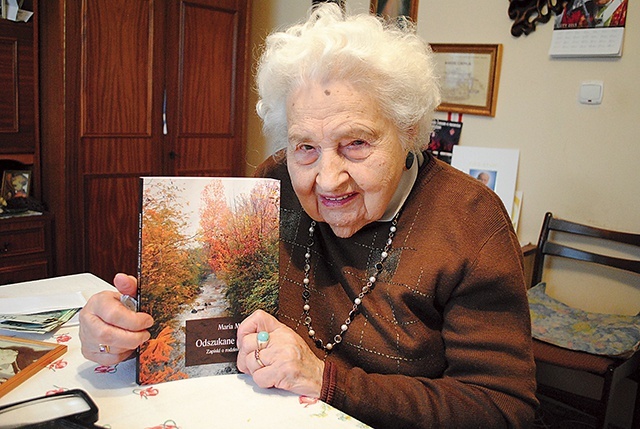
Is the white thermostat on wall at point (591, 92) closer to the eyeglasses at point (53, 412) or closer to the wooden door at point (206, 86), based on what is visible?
the wooden door at point (206, 86)

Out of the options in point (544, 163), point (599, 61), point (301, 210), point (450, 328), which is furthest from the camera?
point (544, 163)

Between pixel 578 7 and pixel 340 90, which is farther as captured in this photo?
pixel 578 7

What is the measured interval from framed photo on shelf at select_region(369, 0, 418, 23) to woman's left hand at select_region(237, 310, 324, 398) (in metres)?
2.36

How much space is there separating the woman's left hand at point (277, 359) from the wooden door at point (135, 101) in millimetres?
2036

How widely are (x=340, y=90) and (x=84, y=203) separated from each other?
7.14 ft

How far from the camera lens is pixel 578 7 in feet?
7.97

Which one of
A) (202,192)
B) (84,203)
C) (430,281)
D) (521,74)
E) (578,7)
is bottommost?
(84,203)

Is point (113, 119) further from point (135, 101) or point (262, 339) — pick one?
point (262, 339)

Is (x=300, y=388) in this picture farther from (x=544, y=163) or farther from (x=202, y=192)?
(x=544, y=163)

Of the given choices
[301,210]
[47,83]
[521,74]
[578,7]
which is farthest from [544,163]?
[47,83]

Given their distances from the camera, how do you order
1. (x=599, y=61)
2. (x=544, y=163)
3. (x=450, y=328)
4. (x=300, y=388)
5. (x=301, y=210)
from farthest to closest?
(x=544, y=163) → (x=599, y=61) → (x=301, y=210) → (x=450, y=328) → (x=300, y=388)

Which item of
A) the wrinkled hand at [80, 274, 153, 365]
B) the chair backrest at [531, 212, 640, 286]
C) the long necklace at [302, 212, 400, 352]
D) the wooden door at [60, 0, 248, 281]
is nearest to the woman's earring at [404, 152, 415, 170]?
the long necklace at [302, 212, 400, 352]

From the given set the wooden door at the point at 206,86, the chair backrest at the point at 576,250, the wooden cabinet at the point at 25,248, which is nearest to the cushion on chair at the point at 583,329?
the chair backrest at the point at 576,250

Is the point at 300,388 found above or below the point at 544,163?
below
